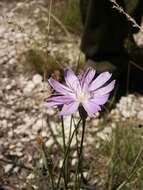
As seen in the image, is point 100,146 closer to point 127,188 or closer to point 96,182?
point 96,182

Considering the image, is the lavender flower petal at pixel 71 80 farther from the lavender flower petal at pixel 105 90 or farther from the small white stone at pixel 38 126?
the small white stone at pixel 38 126

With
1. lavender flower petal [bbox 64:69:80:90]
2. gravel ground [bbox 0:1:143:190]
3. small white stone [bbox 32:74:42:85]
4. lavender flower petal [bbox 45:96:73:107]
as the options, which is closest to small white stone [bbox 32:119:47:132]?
gravel ground [bbox 0:1:143:190]

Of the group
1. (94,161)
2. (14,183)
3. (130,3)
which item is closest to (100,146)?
(94,161)

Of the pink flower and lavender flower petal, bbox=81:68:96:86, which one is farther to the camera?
lavender flower petal, bbox=81:68:96:86

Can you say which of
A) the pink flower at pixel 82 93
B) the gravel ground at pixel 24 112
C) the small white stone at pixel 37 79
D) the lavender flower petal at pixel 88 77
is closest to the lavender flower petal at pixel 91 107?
the pink flower at pixel 82 93

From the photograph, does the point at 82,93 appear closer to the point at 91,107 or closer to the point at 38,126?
the point at 91,107

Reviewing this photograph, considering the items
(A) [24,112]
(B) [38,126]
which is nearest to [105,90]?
(B) [38,126]

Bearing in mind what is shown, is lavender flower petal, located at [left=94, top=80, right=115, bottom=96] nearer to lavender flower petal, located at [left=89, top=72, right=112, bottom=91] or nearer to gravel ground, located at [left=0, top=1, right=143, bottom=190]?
lavender flower petal, located at [left=89, top=72, right=112, bottom=91]
